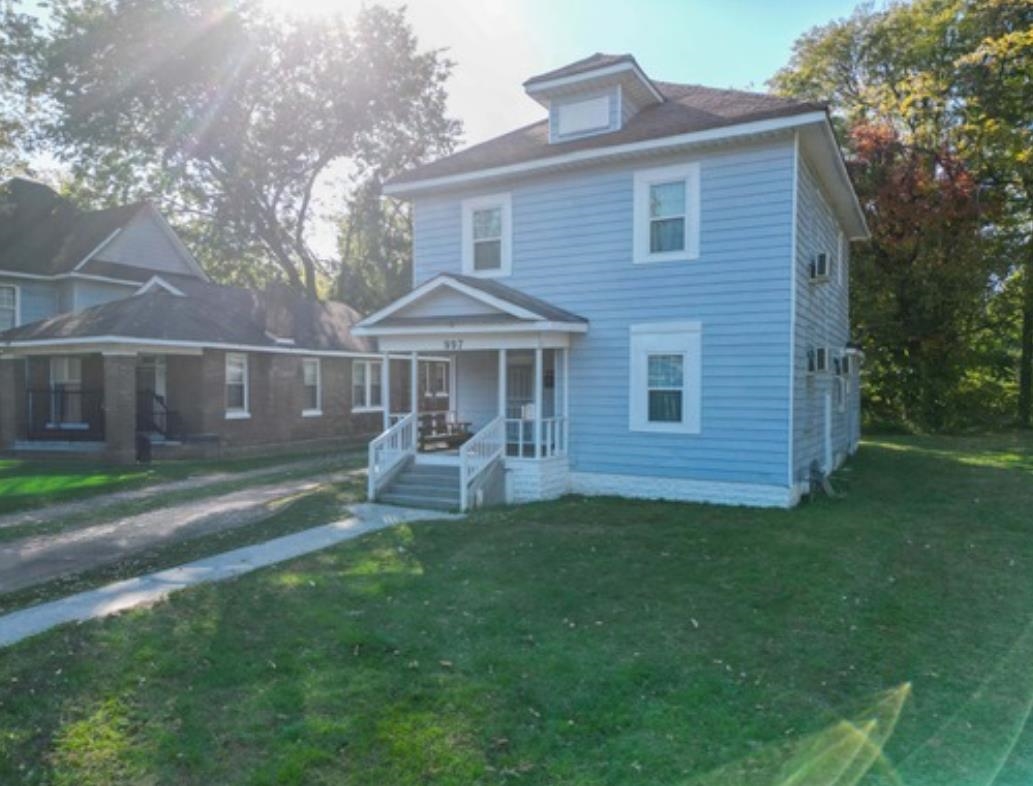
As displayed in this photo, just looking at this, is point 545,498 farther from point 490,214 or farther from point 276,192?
point 276,192

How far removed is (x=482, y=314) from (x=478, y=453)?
7.82ft

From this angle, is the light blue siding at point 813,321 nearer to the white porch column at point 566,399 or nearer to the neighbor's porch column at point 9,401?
the white porch column at point 566,399

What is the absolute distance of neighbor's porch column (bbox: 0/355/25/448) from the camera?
1922 cm

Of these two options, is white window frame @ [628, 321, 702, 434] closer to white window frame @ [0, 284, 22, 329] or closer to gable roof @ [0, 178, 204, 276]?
gable roof @ [0, 178, 204, 276]

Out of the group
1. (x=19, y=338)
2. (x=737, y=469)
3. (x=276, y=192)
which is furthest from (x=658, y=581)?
(x=276, y=192)

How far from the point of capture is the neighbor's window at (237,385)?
1900cm

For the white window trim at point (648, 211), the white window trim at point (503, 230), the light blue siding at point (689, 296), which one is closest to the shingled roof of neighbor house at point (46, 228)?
the white window trim at point (503, 230)

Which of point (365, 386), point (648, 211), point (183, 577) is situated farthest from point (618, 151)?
point (365, 386)

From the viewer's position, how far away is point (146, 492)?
43.2 feet

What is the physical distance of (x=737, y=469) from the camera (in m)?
11.0

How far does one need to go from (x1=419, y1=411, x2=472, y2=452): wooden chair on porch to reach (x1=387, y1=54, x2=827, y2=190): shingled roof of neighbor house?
15.5 ft

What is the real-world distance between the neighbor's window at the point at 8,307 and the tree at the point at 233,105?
24.1 ft

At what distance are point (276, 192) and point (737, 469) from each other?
26066 millimetres

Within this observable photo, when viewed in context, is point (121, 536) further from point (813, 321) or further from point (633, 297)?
point (813, 321)
